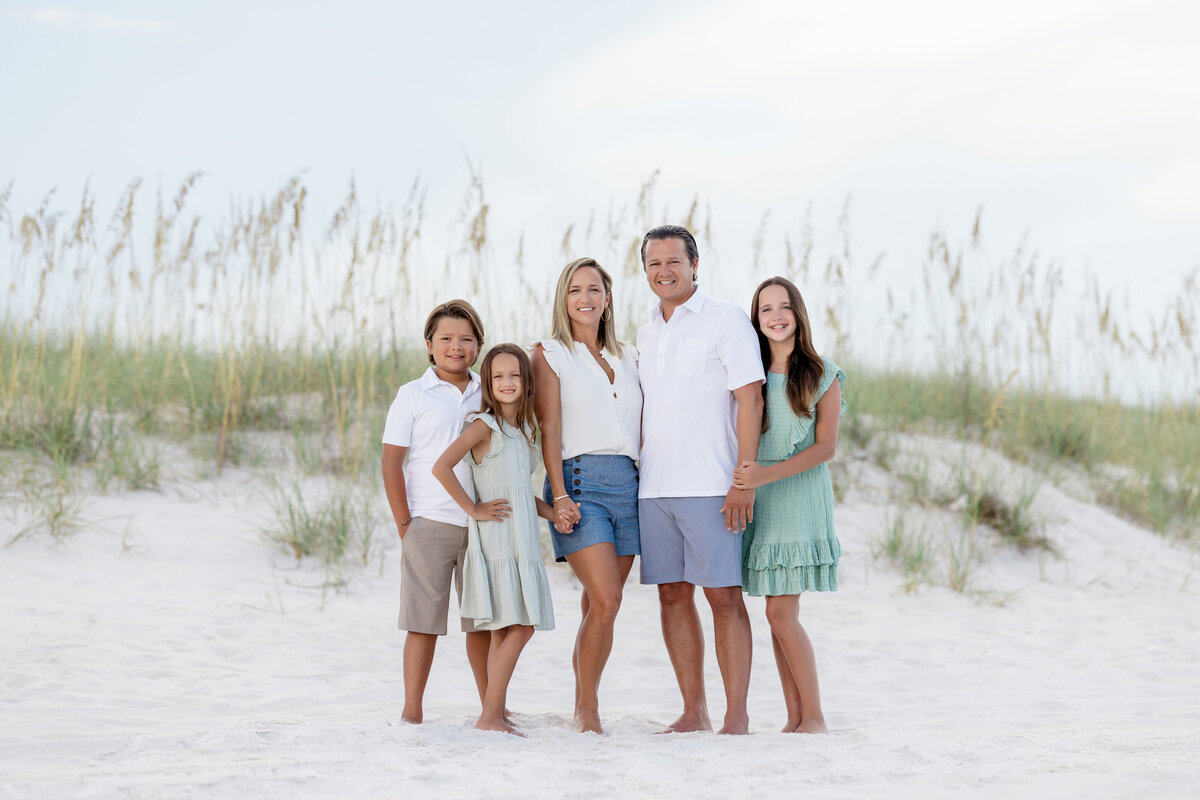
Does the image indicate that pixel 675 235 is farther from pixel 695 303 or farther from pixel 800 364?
pixel 800 364

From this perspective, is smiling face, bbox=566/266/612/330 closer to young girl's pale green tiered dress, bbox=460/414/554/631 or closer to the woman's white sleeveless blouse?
the woman's white sleeveless blouse

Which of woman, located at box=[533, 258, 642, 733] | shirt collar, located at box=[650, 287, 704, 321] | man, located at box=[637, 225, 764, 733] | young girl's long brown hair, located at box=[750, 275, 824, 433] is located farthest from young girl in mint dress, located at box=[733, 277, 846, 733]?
woman, located at box=[533, 258, 642, 733]

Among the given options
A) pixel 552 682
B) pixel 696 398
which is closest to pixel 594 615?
pixel 696 398

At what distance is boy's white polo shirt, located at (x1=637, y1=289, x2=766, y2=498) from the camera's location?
353cm

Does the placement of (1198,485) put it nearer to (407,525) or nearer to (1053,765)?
(1053,765)

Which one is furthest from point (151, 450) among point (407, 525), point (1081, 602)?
point (1081, 602)

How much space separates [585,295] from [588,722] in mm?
1518

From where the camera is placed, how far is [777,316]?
3.65 meters

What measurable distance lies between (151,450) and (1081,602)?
644 cm

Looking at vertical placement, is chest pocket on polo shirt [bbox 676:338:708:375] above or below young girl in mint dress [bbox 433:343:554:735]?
above

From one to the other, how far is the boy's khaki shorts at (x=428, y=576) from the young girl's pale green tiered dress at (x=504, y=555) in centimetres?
9

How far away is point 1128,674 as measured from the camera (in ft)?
17.7

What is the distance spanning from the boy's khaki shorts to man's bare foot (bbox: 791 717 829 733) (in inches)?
48.4

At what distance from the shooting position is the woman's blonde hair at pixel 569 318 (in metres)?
3.59
